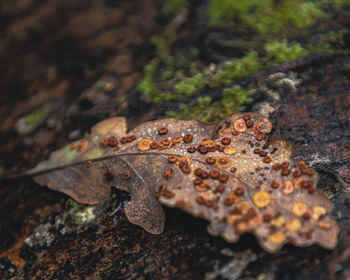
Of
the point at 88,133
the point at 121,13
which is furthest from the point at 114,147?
the point at 121,13

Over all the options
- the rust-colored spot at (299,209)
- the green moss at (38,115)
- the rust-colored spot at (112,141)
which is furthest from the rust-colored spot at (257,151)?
the green moss at (38,115)

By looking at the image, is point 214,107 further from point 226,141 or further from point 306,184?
point 306,184

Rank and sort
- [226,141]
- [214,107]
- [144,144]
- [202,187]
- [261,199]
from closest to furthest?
1. [261,199]
2. [202,187]
3. [226,141]
4. [144,144]
5. [214,107]

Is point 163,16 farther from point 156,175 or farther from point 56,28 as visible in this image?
point 156,175

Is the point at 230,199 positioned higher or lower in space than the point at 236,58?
lower

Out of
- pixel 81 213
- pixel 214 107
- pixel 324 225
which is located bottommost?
pixel 81 213

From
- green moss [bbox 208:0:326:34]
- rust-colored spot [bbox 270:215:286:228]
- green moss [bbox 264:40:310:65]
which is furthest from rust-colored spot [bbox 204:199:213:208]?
green moss [bbox 208:0:326:34]

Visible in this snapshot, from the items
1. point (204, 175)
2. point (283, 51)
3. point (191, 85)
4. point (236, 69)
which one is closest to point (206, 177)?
point (204, 175)
